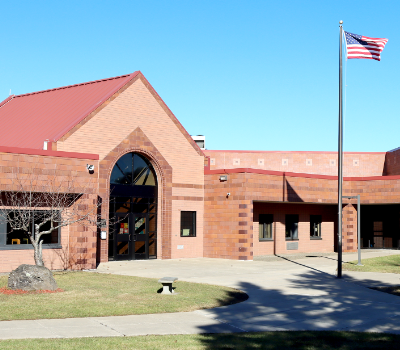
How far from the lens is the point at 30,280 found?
→ 15430 mm

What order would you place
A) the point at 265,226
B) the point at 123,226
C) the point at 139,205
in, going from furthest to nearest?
the point at 265,226, the point at 139,205, the point at 123,226

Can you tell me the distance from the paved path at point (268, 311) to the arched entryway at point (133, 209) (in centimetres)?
379

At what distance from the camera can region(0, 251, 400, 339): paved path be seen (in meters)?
11.0

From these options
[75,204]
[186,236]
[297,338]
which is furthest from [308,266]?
[297,338]

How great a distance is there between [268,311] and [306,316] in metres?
1.04

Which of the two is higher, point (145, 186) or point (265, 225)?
point (145, 186)

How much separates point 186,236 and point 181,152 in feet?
14.5

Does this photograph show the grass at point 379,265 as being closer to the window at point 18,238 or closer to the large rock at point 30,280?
the window at point 18,238

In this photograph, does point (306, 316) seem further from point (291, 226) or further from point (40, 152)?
point (291, 226)

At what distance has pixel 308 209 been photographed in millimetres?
33750

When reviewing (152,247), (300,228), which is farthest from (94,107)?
(300,228)

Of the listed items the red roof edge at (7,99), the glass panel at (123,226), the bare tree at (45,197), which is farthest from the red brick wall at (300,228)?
the red roof edge at (7,99)

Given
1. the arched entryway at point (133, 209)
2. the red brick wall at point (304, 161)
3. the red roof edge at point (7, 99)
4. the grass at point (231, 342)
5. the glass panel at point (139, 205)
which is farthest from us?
the red brick wall at point (304, 161)

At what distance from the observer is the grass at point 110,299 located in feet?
41.3
